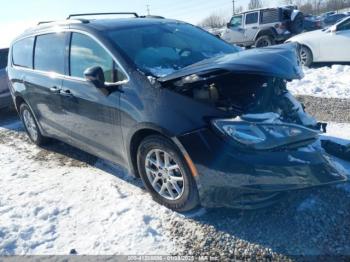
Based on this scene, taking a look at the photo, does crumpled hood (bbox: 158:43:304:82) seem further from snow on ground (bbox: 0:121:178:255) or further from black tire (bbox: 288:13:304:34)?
black tire (bbox: 288:13:304:34)

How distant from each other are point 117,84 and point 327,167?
2019 millimetres

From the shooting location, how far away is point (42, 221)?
3602 millimetres

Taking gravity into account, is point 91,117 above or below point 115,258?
above

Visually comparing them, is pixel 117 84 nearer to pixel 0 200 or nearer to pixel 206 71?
pixel 206 71

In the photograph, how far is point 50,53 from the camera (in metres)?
4.61

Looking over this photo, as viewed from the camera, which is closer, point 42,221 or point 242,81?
point 242,81

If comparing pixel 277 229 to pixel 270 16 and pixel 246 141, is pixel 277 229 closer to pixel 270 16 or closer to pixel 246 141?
pixel 246 141

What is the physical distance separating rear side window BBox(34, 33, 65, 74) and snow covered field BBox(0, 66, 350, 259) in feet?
4.65

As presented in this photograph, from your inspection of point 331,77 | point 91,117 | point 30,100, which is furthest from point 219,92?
point 331,77

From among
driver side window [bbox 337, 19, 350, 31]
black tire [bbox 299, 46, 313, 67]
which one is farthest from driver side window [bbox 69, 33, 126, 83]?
driver side window [bbox 337, 19, 350, 31]

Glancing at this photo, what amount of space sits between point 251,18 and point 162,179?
13827 millimetres

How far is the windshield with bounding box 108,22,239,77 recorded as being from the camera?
139 inches

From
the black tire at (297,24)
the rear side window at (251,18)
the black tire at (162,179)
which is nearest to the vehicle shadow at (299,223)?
the black tire at (162,179)

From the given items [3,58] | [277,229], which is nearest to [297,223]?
[277,229]
